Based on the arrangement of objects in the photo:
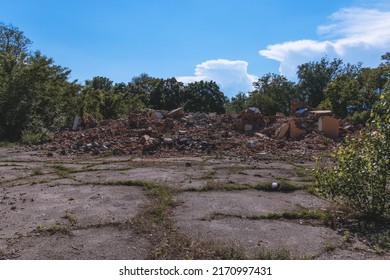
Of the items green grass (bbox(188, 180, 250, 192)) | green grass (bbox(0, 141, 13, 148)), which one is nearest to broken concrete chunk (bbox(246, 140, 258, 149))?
green grass (bbox(188, 180, 250, 192))

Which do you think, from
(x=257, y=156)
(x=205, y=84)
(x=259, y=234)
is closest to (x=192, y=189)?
(x=259, y=234)

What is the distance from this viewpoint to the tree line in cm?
1145

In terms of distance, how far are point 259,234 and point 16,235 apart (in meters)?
1.85

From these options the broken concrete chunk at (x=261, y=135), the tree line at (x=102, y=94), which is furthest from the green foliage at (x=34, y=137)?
the broken concrete chunk at (x=261, y=135)

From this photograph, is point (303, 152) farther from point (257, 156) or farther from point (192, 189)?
point (192, 189)

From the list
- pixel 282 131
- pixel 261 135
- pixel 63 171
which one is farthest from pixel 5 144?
pixel 282 131

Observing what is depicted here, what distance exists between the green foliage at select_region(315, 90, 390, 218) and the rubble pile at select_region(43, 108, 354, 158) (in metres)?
4.15

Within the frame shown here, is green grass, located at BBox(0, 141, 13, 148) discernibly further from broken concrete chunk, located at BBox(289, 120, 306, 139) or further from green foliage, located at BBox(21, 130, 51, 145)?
broken concrete chunk, located at BBox(289, 120, 306, 139)

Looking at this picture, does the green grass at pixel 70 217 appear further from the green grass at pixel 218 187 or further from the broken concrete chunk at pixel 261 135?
the broken concrete chunk at pixel 261 135

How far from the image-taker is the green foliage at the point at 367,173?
3.22m

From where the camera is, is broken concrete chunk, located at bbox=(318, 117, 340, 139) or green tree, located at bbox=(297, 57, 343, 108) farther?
green tree, located at bbox=(297, 57, 343, 108)

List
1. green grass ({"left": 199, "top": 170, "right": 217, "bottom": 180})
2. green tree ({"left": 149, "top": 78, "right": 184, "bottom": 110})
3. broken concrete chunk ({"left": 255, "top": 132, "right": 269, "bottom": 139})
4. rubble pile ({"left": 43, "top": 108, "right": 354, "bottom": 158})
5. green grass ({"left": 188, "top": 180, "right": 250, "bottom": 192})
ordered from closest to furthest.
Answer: green grass ({"left": 188, "top": 180, "right": 250, "bottom": 192}) → green grass ({"left": 199, "top": 170, "right": 217, "bottom": 180}) → rubble pile ({"left": 43, "top": 108, "right": 354, "bottom": 158}) → broken concrete chunk ({"left": 255, "top": 132, "right": 269, "bottom": 139}) → green tree ({"left": 149, "top": 78, "right": 184, "bottom": 110})

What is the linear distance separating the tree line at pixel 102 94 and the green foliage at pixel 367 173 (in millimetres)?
2781

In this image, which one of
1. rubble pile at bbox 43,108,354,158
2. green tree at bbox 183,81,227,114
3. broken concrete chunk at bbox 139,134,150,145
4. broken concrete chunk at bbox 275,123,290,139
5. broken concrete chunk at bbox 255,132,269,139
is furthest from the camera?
green tree at bbox 183,81,227,114
